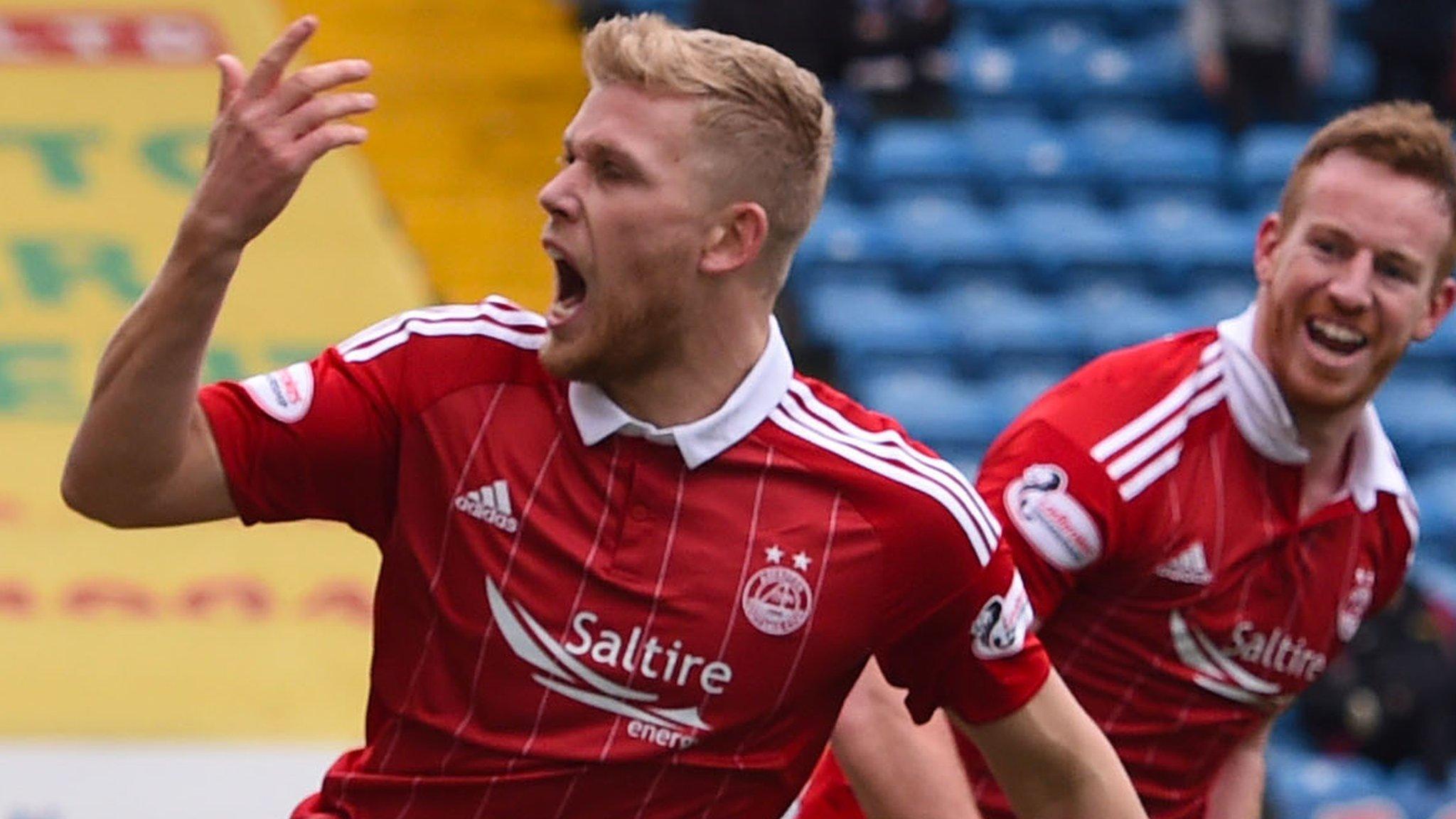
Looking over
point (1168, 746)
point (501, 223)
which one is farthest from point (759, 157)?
point (501, 223)

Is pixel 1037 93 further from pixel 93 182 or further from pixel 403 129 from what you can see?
pixel 93 182

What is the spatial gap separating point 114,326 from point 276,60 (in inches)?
270

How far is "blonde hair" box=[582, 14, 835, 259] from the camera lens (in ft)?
10.5

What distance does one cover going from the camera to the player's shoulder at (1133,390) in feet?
12.9

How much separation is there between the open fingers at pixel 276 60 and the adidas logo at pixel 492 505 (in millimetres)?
605

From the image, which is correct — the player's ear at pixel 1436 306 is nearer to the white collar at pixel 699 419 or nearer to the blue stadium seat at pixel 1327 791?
the white collar at pixel 699 419

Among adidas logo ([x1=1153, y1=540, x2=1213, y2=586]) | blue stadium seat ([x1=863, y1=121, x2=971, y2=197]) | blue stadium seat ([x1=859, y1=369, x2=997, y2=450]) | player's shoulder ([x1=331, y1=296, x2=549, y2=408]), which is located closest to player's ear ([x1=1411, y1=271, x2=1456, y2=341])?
adidas logo ([x1=1153, y1=540, x2=1213, y2=586])

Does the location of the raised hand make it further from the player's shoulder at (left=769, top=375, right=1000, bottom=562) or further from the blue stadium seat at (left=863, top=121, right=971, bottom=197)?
the blue stadium seat at (left=863, top=121, right=971, bottom=197)

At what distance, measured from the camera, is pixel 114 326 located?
9.48 meters

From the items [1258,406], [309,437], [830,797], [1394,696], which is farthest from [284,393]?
[1394,696]

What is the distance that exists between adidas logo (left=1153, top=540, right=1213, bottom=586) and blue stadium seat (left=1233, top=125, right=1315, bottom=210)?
22.1 ft

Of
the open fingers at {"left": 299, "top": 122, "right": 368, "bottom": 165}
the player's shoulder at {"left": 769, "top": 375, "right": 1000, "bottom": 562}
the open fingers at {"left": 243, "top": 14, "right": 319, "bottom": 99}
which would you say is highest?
the open fingers at {"left": 243, "top": 14, "right": 319, "bottom": 99}

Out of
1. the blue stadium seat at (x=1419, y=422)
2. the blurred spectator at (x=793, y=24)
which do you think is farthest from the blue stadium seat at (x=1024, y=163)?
the blue stadium seat at (x=1419, y=422)

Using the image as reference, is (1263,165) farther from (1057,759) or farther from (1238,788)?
(1057,759)
